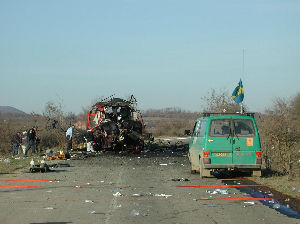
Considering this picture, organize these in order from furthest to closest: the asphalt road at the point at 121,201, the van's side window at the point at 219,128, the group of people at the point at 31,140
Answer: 1. the group of people at the point at 31,140
2. the van's side window at the point at 219,128
3. the asphalt road at the point at 121,201

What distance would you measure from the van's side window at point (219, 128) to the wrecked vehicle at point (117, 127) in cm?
1569

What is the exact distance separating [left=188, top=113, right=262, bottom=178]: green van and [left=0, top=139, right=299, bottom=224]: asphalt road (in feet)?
2.56

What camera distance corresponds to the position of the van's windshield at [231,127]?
16.9m

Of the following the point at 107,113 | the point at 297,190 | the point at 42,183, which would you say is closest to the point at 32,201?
the point at 42,183

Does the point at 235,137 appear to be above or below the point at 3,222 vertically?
above

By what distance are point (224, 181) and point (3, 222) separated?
8.78 metres

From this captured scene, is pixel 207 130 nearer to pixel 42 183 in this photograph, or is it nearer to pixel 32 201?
pixel 42 183

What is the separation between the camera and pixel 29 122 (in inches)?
2004

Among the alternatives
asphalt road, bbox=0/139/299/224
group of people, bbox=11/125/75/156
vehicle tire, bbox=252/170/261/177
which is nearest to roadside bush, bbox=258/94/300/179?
vehicle tire, bbox=252/170/261/177

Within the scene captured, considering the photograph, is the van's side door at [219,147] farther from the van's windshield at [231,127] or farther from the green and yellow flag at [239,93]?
the green and yellow flag at [239,93]

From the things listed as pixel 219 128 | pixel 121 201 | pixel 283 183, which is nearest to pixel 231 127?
pixel 219 128

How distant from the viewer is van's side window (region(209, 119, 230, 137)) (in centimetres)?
1691

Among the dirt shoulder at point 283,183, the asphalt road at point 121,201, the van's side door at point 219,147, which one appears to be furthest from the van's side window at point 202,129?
the dirt shoulder at point 283,183

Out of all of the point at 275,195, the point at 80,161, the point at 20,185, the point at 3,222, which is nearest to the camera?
the point at 3,222
